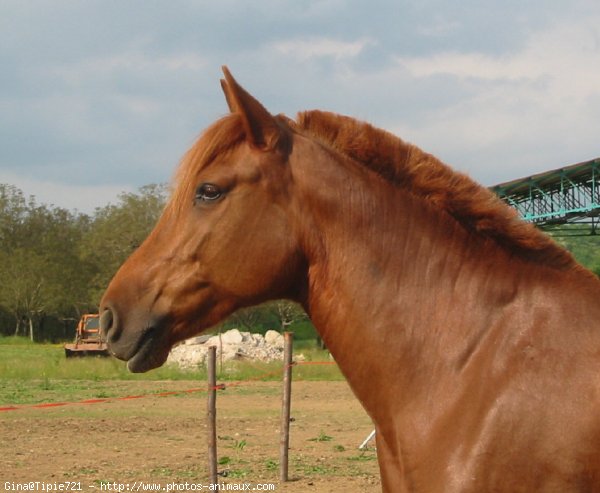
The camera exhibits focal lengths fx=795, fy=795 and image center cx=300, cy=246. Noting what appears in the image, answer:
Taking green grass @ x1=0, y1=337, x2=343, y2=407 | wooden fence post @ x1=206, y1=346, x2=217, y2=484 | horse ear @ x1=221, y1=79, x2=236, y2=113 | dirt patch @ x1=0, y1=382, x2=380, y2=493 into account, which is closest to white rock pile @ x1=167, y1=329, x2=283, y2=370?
green grass @ x1=0, y1=337, x2=343, y2=407

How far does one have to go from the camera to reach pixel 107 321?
3.04 m

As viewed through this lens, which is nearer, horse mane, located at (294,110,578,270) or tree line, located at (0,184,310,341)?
horse mane, located at (294,110,578,270)

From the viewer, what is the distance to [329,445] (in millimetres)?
14148

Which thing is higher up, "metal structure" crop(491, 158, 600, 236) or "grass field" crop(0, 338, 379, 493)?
"metal structure" crop(491, 158, 600, 236)

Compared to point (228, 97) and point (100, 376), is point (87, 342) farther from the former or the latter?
point (228, 97)

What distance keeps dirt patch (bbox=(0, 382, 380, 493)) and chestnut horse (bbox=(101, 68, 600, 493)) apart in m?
7.87

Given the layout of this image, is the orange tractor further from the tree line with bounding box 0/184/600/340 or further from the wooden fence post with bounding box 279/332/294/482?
the wooden fence post with bounding box 279/332/294/482

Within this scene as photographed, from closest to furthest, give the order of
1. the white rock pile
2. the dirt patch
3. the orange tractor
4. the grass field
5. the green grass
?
the dirt patch, the grass field, the green grass, the white rock pile, the orange tractor

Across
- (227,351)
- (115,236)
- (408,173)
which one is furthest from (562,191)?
(115,236)

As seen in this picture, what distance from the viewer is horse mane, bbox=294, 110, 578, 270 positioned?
3025 millimetres

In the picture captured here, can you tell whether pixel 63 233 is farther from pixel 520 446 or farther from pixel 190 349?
pixel 520 446

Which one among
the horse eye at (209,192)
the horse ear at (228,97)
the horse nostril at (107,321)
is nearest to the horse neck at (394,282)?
the horse eye at (209,192)

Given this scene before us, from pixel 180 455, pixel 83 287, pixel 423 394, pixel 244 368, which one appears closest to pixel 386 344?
pixel 423 394

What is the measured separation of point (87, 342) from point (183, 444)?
25480mm
